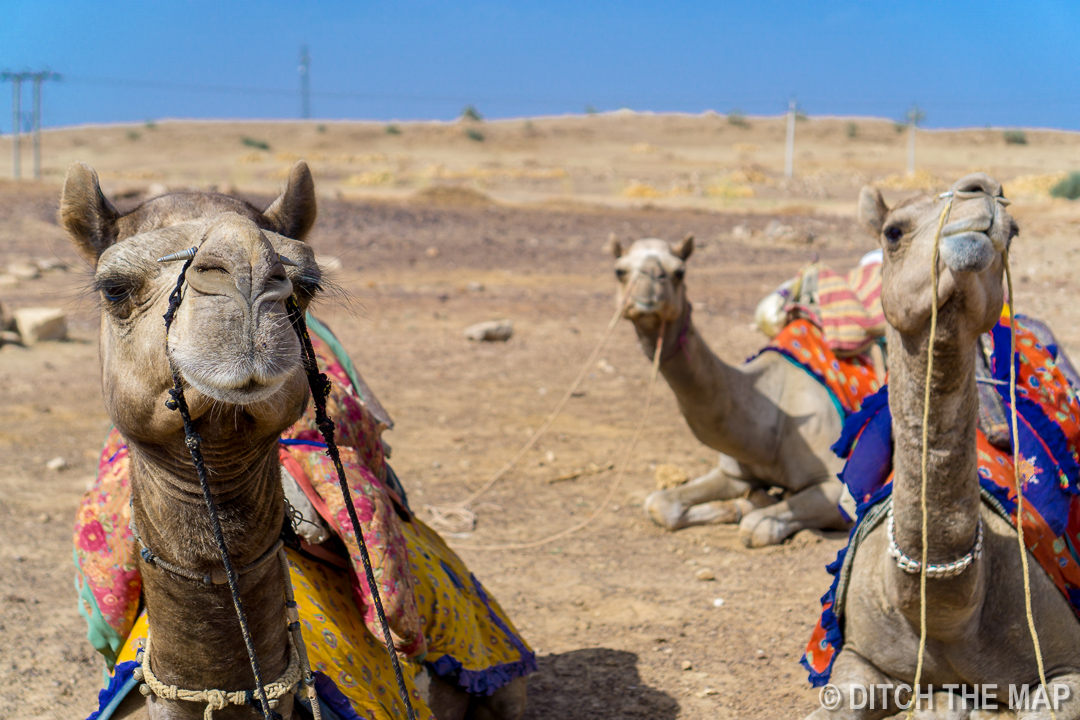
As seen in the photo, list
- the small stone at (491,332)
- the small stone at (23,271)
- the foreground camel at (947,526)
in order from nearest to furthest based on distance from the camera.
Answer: the foreground camel at (947,526) < the small stone at (491,332) < the small stone at (23,271)

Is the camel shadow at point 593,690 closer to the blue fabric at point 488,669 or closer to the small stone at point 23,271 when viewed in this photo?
the blue fabric at point 488,669

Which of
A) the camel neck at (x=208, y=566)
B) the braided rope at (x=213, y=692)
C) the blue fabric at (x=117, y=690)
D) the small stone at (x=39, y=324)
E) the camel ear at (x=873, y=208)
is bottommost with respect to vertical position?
the small stone at (x=39, y=324)

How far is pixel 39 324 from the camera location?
398 inches

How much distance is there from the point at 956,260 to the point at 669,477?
14.4ft

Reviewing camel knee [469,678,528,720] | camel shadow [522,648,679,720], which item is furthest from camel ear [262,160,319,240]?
camel shadow [522,648,679,720]

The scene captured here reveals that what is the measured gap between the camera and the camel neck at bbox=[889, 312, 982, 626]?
2.94 m

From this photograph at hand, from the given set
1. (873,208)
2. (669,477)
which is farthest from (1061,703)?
(669,477)

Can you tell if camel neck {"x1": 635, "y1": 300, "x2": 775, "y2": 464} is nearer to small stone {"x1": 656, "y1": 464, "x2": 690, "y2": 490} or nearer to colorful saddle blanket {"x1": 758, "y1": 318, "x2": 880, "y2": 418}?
colorful saddle blanket {"x1": 758, "y1": 318, "x2": 880, "y2": 418}

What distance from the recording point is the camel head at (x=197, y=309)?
1.73m

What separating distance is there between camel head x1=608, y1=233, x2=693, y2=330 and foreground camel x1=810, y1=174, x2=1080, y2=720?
7.57 ft

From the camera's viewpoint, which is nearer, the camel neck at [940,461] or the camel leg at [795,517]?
the camel neck at [940,461]

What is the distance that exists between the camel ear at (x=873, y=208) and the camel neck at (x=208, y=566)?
2.28 metres
